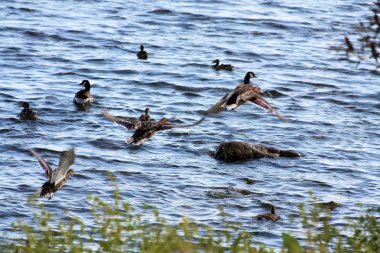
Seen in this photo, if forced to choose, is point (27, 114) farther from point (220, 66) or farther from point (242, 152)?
point (220, 66)

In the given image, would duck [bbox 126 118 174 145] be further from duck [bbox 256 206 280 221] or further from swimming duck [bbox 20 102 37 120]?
swimming duck [bbox 20 102 37 120]

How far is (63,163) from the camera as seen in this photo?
1124 cm

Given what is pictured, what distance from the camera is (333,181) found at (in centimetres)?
1770

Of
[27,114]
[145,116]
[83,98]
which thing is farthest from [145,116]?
[27,114]

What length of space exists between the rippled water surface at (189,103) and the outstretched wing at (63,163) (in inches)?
40.8

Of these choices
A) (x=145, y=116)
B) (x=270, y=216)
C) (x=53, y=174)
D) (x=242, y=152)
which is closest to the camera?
(x=53, y=174)

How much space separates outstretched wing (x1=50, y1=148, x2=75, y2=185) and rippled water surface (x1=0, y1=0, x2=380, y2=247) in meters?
1.04

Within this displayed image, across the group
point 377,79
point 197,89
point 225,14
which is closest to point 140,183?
point 197,89

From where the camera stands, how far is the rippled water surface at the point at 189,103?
16484 mm

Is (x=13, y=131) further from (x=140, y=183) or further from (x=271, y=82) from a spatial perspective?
(x=271, y=82)

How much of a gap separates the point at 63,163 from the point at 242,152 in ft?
25.2

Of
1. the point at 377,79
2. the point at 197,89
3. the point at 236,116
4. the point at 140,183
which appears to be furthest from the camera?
the point at 377,79

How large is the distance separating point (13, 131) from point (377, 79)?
1129 centimetres

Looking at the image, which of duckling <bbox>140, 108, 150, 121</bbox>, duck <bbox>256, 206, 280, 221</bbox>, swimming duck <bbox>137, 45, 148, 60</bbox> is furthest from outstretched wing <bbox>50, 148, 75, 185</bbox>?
swimming duck <bbox>137, 45, 148, 60</bbox>
